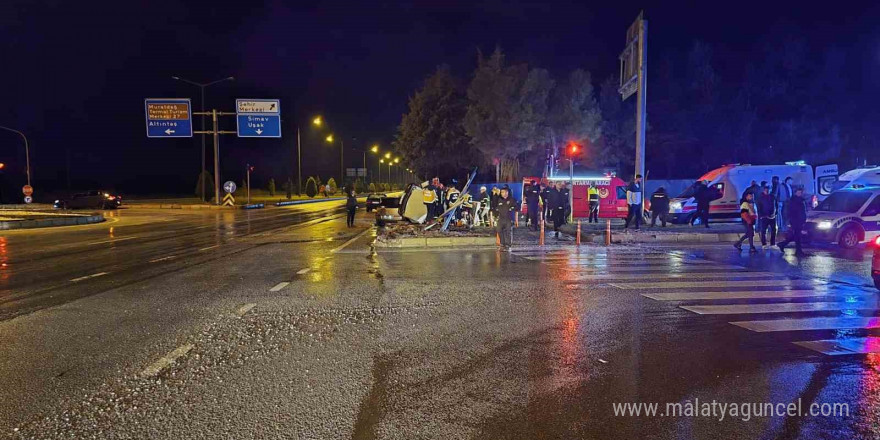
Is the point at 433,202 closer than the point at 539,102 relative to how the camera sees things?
Yes

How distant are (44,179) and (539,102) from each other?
7388cm

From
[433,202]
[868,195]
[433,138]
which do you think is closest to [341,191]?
[433,138]

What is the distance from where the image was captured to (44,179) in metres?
78.2

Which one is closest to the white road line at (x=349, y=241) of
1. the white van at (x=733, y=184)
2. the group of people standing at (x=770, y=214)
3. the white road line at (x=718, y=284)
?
the white road line at (x=718, y=284)

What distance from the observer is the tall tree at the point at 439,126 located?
4294 centimetres

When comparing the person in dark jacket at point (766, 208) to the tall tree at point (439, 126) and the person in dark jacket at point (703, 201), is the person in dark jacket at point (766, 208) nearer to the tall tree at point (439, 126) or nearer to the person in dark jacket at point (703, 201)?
the person in dark jacket at point (703, 201)

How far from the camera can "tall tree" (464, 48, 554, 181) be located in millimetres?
35719

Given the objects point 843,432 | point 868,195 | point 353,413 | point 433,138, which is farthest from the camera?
point 433,138

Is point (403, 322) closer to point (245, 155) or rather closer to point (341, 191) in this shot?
point (341, 191)

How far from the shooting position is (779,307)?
7527 millimetres

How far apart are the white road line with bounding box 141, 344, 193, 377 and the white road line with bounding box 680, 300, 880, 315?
609 centimetres

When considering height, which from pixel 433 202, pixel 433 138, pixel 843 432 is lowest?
pixel 843 432

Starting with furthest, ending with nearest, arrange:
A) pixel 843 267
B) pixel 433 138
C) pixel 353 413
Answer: pixel 433 138
pixel 843 267
pixel 353 413

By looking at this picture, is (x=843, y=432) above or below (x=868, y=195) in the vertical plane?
below
